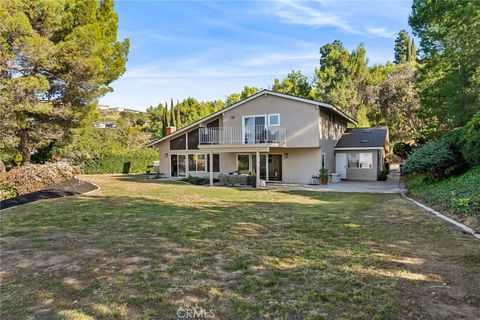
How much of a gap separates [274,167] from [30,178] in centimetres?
1362

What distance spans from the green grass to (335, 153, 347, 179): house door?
8.78 m

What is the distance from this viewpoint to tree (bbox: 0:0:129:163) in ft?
49.3

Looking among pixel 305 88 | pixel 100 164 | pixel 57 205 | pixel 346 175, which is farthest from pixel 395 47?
pixel 57 205

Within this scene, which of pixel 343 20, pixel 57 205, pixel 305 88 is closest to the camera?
pixel 57 205

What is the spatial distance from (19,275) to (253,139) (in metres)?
16.4

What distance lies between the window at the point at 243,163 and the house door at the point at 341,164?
6.46m

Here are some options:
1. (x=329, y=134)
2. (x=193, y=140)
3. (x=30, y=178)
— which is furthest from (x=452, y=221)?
(x=193, y=140)

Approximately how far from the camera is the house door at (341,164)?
22267 millimetres

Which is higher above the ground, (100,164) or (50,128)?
(50,128)

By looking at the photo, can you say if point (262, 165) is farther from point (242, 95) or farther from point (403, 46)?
point (403, 46)

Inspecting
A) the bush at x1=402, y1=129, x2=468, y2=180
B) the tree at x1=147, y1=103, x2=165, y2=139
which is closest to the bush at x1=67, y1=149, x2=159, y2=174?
the tree at x1=147, y1=103, x2=165, y2=139

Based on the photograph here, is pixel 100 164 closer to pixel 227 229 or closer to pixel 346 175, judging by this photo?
pixel 346 175

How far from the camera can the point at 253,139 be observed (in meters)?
20.2

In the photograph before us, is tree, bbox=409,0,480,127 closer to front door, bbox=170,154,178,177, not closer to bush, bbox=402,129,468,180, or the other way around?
bush, bbox=402,129,468,180
